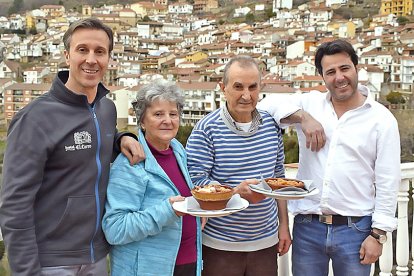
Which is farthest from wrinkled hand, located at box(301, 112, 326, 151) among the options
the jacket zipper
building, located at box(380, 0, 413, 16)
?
building, located at box(380, 0, 413, 16)

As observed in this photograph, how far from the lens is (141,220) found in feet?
4.97

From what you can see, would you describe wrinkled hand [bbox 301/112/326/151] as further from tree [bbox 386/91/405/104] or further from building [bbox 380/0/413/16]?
building [bbox 380/0/413/16]

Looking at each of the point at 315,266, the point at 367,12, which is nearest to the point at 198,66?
the point at 367,12

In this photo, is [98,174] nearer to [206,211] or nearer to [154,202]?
[154,202]

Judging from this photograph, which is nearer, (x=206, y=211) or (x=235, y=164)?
(x=206, y=211)

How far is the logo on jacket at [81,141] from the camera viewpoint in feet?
4.68

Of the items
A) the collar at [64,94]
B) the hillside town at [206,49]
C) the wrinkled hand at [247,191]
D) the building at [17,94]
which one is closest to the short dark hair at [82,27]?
the collar at [64,94]

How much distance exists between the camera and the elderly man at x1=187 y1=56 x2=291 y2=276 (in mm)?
1719

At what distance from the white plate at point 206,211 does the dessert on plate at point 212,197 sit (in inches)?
0.6

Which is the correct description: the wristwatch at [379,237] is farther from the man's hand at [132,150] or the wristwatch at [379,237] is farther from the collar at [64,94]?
the collar at [64,94]

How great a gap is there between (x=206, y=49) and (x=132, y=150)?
152ft

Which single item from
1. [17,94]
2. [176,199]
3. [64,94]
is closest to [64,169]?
[64,94]

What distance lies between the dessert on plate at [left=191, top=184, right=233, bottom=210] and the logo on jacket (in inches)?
12.6

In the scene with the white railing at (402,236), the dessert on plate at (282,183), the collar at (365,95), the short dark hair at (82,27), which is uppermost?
the short dark hair at (82,27)
